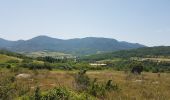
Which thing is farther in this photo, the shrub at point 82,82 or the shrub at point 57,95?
the shrub at point 82,82

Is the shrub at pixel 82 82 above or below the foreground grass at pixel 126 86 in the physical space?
above

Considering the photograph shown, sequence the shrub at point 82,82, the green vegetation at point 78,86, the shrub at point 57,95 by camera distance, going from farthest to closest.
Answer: the shrub at point 82,82
the green vegetation at point 78,86
the shrub at point 57,95

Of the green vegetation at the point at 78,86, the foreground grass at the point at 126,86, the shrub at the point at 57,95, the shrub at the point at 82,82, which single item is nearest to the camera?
the shrub at the point at 57,95

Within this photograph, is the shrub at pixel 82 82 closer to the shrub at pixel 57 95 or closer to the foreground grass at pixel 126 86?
the foreground grass at pixel 126 86

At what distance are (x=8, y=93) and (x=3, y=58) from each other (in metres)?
123

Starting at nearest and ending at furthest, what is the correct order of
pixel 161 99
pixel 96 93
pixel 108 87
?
pixel 161 99
pixel 96 93
pixel 108 87

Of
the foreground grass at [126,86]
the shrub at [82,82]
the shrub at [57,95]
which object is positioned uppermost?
the shrub at [57,95]

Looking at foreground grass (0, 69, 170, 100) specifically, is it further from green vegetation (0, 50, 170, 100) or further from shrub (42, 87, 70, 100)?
shrub (42, 87, 70, 100)

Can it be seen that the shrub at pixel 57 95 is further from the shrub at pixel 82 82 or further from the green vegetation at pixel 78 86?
the shrub at pixel 82 82

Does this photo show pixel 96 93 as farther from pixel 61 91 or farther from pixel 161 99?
pixel 61 91

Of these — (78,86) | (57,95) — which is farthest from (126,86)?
(57,95)

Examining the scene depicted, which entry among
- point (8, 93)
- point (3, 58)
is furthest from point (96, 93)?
point (3, 58)

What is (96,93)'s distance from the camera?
21.4 meters

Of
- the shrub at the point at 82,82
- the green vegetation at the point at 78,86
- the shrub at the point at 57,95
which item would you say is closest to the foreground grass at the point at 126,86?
the green vegetation at the point at 78,86
